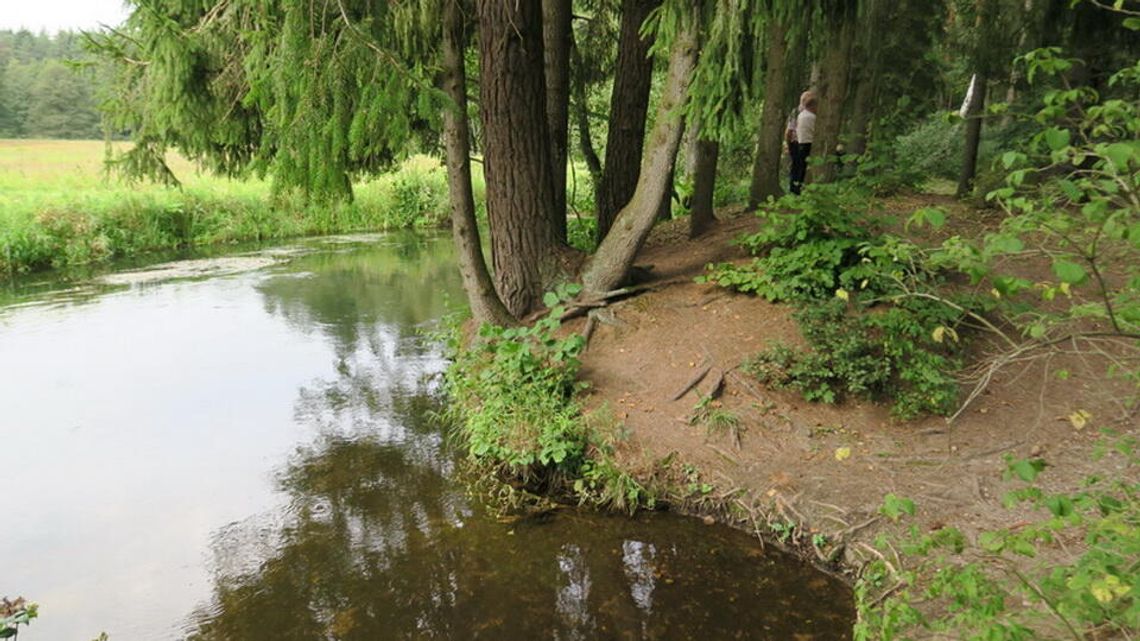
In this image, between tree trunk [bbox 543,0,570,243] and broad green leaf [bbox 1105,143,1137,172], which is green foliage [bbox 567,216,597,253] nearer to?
tree trunk [bbox 543,0,570,243]

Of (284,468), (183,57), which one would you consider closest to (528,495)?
(284,468)

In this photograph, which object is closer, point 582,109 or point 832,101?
point 832,101

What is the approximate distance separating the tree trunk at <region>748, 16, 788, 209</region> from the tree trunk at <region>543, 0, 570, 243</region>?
232cm

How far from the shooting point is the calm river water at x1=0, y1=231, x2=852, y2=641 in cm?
400

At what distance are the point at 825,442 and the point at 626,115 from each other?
185 inches

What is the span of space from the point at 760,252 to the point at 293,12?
15.3 feet

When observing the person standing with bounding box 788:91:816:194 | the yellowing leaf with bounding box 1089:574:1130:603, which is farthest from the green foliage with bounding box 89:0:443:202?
the person standing with bounding box 788:91:816:194

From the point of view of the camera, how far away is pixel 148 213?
1673 cm

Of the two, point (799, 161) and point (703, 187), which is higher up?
point (799, 161)

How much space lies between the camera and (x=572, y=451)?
5.29 metres

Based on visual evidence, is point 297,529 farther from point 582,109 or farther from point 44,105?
point 44,105

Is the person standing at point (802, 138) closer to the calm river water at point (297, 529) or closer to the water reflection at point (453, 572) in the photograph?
the calm river water at point (297, 529)

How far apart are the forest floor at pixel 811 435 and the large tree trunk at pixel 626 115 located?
84.3 inches

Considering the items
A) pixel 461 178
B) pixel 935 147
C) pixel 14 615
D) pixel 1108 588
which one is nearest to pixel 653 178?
pixel 461 178
